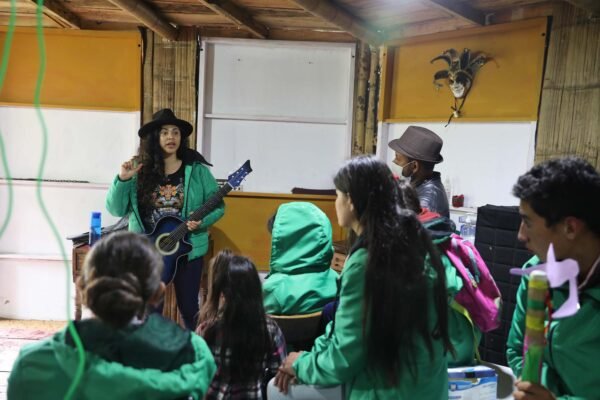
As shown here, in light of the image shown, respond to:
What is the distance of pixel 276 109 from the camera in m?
3.89

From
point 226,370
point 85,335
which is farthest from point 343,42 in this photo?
point 85,335

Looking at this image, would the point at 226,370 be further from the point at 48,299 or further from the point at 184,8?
the point at 48,299

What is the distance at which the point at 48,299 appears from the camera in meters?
3.86

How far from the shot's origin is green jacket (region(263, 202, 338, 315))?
1807mm

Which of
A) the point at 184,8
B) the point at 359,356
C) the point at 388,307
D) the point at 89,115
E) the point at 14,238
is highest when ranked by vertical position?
the point at 184,8

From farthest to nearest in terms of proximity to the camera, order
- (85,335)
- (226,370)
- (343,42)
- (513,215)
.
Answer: (343,42)
(513,215)
(226,370)
(85,335)

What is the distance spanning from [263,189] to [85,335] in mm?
2974

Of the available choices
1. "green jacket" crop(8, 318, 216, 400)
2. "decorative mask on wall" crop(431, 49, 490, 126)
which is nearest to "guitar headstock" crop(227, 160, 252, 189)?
"decorative mask on wall" crop(431, 49, 490, 126)

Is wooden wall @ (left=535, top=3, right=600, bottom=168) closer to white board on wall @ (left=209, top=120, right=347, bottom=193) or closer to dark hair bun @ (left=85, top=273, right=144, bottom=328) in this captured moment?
white board on wall @ (left=209, top=120, right=347, bottom=193)

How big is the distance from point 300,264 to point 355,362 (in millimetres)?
682

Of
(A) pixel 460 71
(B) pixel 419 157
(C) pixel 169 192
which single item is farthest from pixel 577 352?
(A) pixel 460 71

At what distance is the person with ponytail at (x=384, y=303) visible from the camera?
1159 mm

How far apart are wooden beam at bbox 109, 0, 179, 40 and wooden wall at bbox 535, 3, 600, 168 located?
247 cm

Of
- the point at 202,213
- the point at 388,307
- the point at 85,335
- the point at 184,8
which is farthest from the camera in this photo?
the point at 184,8
